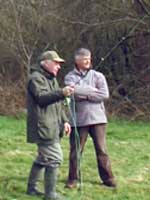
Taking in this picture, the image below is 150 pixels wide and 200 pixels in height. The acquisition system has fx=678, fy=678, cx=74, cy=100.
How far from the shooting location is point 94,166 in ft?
32.4

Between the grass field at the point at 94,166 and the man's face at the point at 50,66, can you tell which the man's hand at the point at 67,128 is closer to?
the man's face at the point at 50,66

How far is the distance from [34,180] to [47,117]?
884 mm

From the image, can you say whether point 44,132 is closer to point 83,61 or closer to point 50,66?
point 50,66

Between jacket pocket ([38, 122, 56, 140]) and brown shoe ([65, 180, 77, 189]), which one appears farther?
brown shoe ([65, 180, 77, 189])

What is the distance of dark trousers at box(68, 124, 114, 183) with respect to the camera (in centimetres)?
837

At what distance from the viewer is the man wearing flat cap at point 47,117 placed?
7.64 meters

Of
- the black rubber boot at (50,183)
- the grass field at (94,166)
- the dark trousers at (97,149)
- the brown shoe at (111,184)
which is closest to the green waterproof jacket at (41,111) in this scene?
the black rubber boot at (50,183)

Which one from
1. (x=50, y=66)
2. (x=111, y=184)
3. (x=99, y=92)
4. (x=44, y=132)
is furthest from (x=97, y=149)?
(x=50, y=66)

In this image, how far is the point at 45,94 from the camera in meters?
7.55

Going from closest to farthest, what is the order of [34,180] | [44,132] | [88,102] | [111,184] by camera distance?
[44,132]
[34,180]
[88,102]
[111,184]

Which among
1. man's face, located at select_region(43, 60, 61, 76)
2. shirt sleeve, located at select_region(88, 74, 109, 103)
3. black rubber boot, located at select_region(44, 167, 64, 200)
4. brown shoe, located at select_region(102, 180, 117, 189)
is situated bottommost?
brown shoe, located at select_region(102, 180, 117, 189)

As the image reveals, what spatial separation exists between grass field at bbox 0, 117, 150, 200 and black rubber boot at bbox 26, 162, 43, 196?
13cm

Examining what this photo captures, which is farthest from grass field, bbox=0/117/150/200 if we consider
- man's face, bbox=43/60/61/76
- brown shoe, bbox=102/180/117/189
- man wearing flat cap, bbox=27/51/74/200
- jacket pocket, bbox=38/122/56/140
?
man's face, bbox=43/60/61/76

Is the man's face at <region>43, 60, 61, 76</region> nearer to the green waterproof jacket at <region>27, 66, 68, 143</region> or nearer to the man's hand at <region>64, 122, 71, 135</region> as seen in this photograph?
the green waterproof jacket at <region>27, 66, 68, 143</region>
